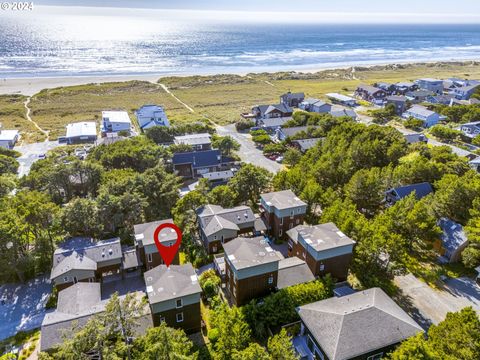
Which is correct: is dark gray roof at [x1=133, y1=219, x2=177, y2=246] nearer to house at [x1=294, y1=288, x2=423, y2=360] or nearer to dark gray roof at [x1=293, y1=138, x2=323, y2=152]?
house at [x1=294, y1=288, x2=423, y2=360]

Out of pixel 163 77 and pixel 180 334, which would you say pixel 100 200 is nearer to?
pixel 180 334

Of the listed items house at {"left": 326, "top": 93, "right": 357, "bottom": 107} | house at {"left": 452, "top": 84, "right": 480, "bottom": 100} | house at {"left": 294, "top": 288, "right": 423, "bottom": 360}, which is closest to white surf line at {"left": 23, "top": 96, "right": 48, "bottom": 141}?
house at {"left": 294, "top": 288, "right": 423, "bottom": 360}

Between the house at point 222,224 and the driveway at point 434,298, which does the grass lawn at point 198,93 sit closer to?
the house at point 222,224

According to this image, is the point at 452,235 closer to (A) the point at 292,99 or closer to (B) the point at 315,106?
(B) the point at 315,106

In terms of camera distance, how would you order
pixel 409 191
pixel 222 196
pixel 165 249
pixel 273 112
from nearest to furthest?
1. pixel 165 249
2. pixel 222 196
3. pixel 409 191
4. pixel 273 112

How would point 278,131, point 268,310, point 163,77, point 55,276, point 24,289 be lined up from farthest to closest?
point 163,77
point 278,131
point 24,289
point 55,276
point 268,310

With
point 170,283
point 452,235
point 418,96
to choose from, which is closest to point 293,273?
point 170,283

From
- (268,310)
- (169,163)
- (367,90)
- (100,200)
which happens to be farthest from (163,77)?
(268,310)

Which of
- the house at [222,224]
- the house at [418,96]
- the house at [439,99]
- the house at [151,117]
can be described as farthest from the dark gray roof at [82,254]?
the house at [439,99]
